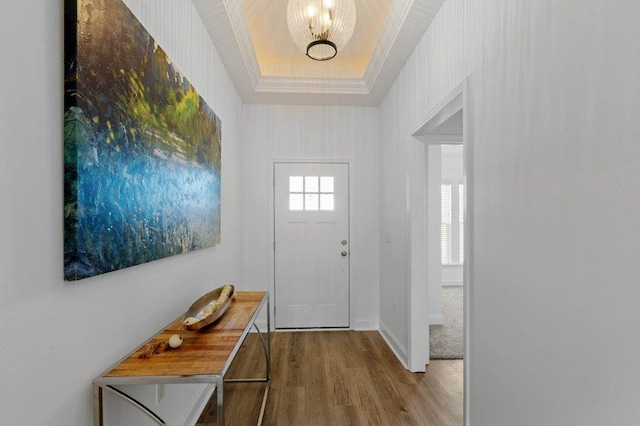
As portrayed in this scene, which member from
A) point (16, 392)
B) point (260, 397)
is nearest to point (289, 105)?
point (260, 397)

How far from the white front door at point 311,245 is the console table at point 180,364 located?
2128 mm

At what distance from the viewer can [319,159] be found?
3.76m

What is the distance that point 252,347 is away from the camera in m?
3.20

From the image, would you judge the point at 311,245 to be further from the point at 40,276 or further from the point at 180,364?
the point at 40,276

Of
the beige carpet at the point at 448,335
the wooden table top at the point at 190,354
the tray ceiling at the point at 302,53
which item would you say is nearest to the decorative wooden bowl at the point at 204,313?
the wooden table top at the point at 190,354

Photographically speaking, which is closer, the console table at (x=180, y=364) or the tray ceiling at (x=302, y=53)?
the console table at (x=180, y=364)

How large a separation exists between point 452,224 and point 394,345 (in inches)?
155

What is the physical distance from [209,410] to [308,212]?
2.22 meters

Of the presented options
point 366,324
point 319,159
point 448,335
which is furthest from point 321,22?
point 448,335

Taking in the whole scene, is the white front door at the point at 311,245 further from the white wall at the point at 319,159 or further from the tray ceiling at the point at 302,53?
the tray ceiling at the point at 302,53

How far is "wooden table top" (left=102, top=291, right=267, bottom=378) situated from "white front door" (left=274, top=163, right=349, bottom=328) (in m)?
2.03

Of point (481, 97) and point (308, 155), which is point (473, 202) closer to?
point (481, 97)

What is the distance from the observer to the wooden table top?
1.08m

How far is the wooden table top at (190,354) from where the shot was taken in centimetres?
108
